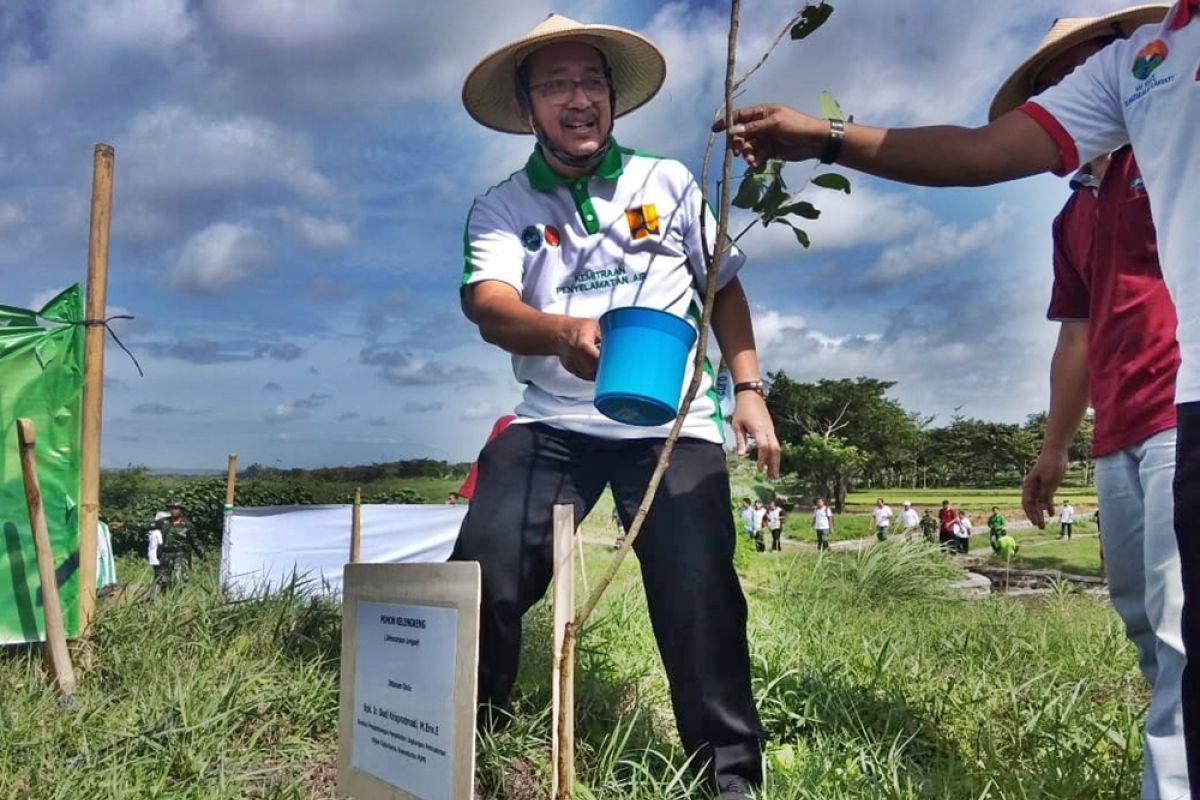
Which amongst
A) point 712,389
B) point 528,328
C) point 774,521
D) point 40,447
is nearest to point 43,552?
point 40,447

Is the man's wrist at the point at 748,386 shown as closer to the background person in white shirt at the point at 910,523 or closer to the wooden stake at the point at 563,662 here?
the wooden stake at the point at 563,662

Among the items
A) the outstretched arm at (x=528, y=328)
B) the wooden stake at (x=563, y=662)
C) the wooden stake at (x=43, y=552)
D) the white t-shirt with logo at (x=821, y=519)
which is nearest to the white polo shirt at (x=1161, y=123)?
the outstretched arm at (x=528, y=328)

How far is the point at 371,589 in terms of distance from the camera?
1931mm

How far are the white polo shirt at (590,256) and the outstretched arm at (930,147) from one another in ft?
1.72

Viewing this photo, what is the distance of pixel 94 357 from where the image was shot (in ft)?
11.1

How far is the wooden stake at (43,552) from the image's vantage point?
2961 mm

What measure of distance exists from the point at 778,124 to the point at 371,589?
116 cm

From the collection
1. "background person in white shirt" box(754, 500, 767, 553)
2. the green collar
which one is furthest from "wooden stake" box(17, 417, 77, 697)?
"background person in white shirt" box(754, 500, 767, 553)

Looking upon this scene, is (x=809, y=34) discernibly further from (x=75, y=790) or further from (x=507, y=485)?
(x=75, y=790)

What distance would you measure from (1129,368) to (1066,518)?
31.9 ft

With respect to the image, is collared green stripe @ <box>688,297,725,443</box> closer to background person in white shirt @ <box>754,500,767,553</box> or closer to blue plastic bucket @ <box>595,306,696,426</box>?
blue plastic bucket @ <box>595,306,696,426</box>

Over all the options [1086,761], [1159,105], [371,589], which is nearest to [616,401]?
[371,589]

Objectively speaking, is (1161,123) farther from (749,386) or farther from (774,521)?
(774,521)

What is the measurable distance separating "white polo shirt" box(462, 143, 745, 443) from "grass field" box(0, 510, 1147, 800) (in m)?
0.72
